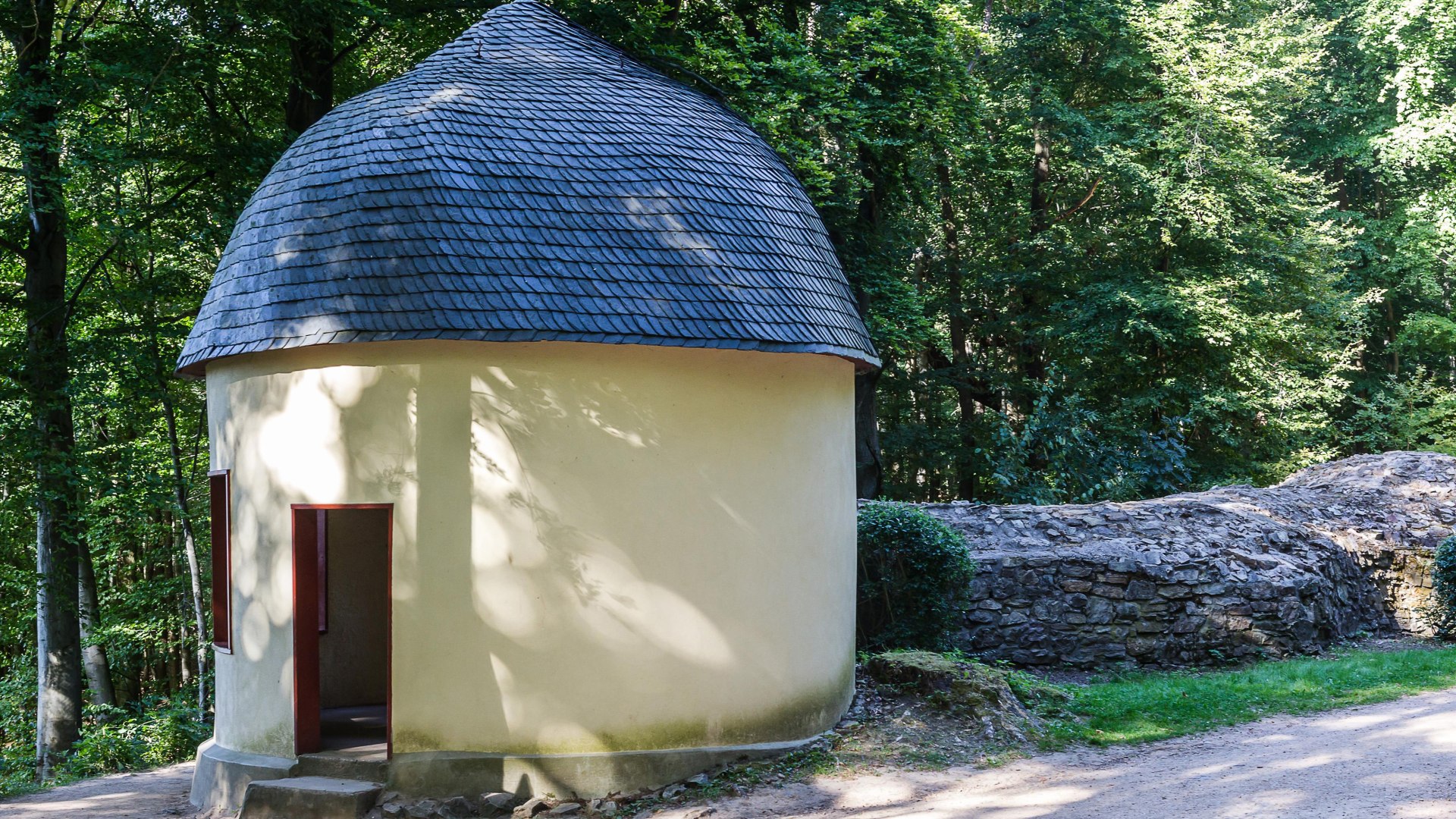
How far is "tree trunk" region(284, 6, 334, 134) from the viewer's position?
50.5 feet

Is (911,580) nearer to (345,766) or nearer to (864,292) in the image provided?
(864,292)

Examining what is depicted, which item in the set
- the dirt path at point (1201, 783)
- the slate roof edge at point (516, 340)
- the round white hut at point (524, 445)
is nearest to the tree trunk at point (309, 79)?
the round white hut at point (524, 445)

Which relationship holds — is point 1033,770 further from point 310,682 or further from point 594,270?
point 310,682

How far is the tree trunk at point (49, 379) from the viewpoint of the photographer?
508 inches

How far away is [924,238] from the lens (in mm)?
23844

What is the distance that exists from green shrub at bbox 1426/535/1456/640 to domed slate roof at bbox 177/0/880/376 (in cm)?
869

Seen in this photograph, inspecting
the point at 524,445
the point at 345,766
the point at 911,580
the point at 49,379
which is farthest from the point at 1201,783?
the point at 49,379

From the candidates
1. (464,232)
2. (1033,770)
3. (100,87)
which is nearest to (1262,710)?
(1033,770)

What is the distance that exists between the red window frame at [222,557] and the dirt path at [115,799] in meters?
1.38

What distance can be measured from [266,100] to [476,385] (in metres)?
11.0

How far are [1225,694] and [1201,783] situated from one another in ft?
11.2

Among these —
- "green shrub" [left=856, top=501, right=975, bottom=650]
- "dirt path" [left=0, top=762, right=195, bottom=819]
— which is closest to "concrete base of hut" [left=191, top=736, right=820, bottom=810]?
"dirt path" [left=0, top=762, right=195, bottom=819]

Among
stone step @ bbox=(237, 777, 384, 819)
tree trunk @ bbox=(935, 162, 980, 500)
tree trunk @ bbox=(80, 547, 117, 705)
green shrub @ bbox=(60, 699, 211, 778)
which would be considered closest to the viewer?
stone step @ bbox=(237, 777, 384, 819)

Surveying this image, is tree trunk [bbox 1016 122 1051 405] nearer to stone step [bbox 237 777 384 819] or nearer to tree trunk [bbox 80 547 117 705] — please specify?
tree trunk [bbox 80 547 117 705]
